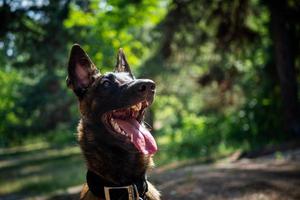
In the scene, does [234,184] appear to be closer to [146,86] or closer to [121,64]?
[121,64]

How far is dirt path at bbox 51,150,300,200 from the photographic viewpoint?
26.8ft

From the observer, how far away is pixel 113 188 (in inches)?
165

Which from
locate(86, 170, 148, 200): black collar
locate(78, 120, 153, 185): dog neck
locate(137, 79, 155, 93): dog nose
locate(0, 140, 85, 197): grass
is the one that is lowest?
locate(0, 140, 85, 197): grass

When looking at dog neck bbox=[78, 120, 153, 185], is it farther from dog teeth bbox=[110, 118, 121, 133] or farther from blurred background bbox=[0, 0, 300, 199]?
blurred background bbox=[0, 0, 300, 199]

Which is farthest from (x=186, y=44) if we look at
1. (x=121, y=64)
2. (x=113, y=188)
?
(x=113, y=188)

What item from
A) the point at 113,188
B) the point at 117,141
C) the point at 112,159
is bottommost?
the point at 113,188

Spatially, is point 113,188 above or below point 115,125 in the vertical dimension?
below

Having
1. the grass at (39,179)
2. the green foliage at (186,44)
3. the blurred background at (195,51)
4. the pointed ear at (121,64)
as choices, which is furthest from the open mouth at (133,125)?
the grass at (39,179)

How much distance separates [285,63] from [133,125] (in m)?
12.5

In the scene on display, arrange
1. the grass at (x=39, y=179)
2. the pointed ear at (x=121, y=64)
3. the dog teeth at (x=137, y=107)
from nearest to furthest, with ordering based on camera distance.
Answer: the dog teeth at (x=137, y=107) < the pointed ear at (x=121, y=64) < the grass at (x=39, y=179)

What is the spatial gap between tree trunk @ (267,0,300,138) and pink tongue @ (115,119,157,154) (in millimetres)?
12420

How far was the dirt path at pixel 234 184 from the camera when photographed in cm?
817

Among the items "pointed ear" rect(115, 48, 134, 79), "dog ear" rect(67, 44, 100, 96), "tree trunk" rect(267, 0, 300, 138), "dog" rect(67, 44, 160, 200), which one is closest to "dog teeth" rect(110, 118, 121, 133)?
"dog" rect(67, 44, 160, 200)

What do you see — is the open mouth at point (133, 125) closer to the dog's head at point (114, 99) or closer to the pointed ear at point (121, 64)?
the dog's head at point (114, 99)
